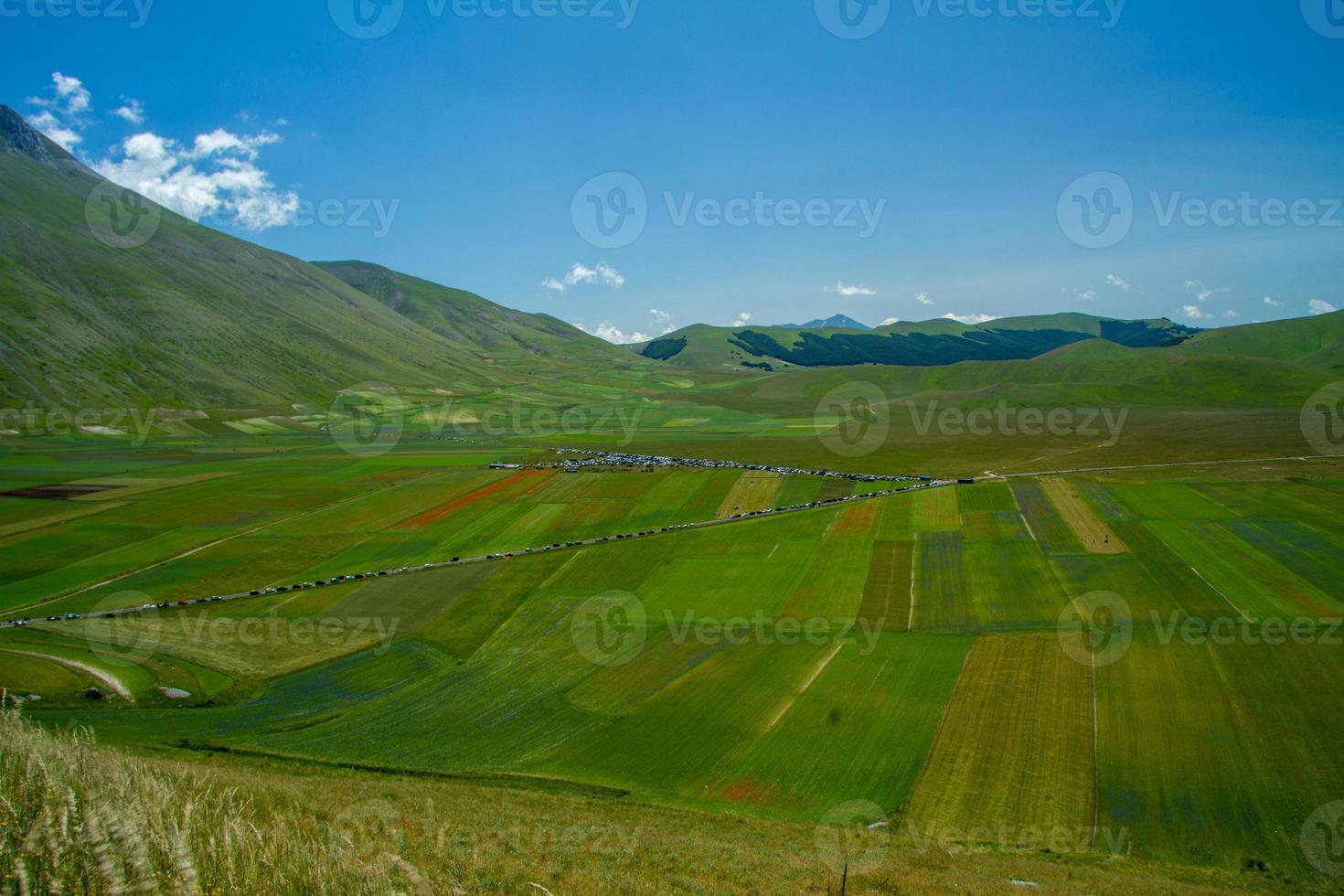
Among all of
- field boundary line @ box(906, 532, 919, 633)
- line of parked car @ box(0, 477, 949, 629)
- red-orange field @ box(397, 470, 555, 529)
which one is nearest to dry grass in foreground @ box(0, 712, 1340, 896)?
field boundary line @ box(906, 532, 919, 633)

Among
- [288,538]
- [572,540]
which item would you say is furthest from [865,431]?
[288,538]

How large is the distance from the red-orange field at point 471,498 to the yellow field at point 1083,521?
171ft

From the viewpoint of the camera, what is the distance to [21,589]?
4688cm

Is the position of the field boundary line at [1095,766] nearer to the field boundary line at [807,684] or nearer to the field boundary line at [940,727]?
the field boundary line at [940,727]

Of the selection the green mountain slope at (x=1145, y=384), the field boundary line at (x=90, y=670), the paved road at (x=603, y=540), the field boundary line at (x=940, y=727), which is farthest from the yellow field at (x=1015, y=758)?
the green mountain slope at (x=1145, y=384)

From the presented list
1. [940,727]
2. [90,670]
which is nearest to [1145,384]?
[940,727]

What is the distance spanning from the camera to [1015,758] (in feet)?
85.7

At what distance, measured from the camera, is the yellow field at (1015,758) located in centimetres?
2241

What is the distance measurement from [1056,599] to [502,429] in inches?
→ 4607

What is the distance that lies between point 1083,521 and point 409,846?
5646cm

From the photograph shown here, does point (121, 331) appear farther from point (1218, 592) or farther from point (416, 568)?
point (1218, 592)

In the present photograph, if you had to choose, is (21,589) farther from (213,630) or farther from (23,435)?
(23,435)

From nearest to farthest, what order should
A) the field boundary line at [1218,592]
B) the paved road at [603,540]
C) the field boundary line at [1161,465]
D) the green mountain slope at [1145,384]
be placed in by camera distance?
the field boundary line at [1218,592] → the paved road at [603,540] → the field boundary line at [1161,465] → the green mountain slope at [1145,384]

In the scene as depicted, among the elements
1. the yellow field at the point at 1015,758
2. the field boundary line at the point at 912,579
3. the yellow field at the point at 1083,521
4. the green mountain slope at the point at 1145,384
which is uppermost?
the green mountain slope at the point at 1145,384
